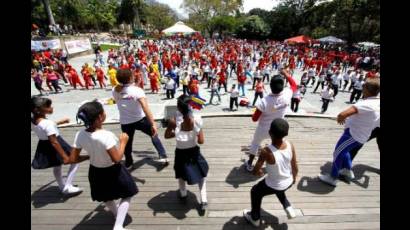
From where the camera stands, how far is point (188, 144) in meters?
3.31

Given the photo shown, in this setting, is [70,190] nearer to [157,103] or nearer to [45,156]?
[45,156]

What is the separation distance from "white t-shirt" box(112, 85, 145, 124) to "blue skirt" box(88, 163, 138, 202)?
4.82 feet

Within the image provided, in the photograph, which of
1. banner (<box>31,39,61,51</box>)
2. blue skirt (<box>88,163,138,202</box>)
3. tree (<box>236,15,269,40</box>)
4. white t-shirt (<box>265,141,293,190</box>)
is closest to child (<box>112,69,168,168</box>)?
blue skirt (<box>88,163,138,202</box>)

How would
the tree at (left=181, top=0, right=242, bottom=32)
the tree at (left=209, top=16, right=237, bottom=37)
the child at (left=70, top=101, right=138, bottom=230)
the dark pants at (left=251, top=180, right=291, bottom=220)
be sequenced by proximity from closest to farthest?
the child at (left=70, top=101, right=138, bottom=230), the dark pants at (left=251, top=180, right=291, bottom=220), the tree at (left=209, top=16, right=237, bottom=37), the tree at (left=181, top=0, right=242, bottom=32)

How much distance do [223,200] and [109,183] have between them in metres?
A: 1.65

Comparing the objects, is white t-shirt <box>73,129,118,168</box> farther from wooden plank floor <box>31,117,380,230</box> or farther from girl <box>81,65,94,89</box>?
girl <box>81,65,94,89</box>

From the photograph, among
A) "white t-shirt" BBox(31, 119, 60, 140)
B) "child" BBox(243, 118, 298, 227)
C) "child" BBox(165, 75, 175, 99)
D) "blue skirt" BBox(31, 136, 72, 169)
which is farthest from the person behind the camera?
"child" BBox(165, 75, 175, 99)

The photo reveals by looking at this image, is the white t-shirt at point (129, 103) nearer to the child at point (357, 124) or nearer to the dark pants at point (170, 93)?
the child at point (357, 124)

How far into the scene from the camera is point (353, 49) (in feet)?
120

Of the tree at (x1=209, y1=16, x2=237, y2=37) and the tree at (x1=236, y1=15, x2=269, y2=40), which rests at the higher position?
the tree at (x1=209, y1=16, x2=237, y2=37)

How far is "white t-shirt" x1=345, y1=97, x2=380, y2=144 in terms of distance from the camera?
3.58 meters

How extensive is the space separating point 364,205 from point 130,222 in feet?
10.6

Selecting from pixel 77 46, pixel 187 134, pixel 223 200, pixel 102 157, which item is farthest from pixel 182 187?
pixel 77 46
